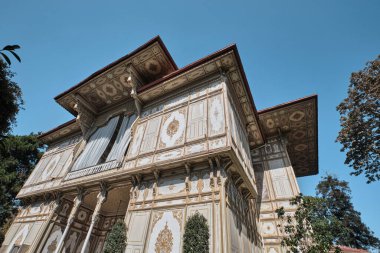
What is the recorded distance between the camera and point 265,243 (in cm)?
1117

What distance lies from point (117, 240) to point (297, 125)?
13063 millimetres

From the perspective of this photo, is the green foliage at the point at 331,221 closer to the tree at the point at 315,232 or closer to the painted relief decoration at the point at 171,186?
the tree at the point at 315,232

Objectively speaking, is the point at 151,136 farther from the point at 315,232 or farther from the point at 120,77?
the point at 315,232

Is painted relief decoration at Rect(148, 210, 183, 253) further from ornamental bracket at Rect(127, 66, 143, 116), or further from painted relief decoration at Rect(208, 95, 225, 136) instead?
ornamental bracket at Rect(127, 66, 143, 116)

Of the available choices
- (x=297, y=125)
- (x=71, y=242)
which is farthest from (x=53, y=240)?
(x=297, y=125)

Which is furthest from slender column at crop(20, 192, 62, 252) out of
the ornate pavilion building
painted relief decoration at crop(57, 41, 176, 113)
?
painted relief decoration at crop(57, 41, 176, 113)

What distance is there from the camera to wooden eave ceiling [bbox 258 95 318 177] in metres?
12.6

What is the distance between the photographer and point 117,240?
24.0 feet

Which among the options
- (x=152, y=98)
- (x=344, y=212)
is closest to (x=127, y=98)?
(x=152, y=98)

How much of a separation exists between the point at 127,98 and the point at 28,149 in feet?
60.4

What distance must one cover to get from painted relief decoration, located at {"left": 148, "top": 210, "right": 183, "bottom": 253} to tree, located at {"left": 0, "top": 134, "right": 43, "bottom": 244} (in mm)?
19181

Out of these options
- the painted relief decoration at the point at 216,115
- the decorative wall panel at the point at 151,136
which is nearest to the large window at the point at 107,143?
the decorative wall panel at the point at 151,136

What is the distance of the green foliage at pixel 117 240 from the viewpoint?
279 inches

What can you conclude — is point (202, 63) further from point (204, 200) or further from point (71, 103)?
point (71, 103)
